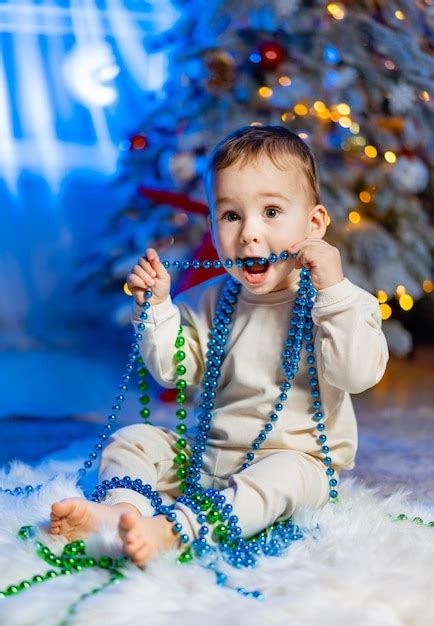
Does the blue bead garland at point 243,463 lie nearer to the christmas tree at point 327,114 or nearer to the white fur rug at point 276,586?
the white fur rug at point 276,586

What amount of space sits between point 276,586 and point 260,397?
1.13 feet

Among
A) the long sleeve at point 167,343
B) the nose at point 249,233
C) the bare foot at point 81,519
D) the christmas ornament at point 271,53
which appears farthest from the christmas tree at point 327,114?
the bare foot at point 81,519

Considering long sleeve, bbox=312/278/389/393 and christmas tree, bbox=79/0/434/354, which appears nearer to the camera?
long sleeve, bbox=312/278/389/393

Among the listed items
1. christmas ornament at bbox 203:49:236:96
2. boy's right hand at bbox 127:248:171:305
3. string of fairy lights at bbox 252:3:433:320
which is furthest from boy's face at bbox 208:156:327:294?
christmas ornament at bbox 203:49:236:96

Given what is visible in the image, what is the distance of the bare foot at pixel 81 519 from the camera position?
1.02 m

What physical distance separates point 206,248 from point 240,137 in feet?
2.03

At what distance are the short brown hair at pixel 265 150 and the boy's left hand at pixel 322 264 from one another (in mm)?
99

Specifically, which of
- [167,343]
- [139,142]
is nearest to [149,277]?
[167,343]

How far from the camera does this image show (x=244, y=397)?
4.12 ft

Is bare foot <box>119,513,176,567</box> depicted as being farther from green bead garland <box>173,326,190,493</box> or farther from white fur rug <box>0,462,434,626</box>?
green bead garland <box>173,326,190,493</box>

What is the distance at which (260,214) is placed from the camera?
1191 millimetres

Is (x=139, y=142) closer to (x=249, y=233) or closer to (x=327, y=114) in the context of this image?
(x=327, y=114)

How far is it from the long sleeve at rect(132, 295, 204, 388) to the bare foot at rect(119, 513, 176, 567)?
14.1 inches

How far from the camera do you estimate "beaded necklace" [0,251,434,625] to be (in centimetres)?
99
